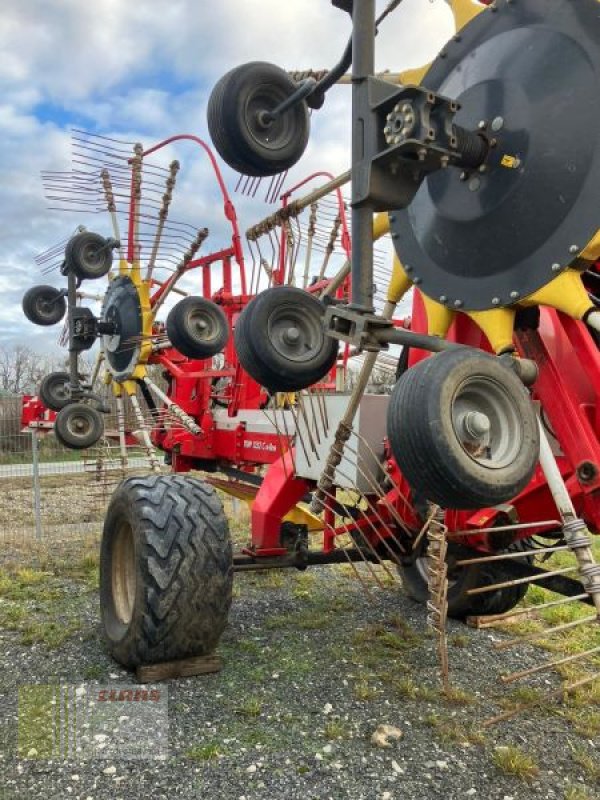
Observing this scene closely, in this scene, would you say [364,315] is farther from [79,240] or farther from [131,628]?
[79,240]

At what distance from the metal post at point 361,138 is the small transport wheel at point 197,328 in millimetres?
4264

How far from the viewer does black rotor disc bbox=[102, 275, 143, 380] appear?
24.7 feet

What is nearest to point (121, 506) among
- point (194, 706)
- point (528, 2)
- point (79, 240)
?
point (194, 706)

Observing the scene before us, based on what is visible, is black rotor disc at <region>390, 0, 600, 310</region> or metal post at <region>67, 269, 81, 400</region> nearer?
black rotor disc at <region>390, 0, 600, 310</region>

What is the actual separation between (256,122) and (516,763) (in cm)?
265

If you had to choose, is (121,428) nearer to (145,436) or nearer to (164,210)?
(145,436)

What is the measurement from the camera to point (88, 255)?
7.68 meters

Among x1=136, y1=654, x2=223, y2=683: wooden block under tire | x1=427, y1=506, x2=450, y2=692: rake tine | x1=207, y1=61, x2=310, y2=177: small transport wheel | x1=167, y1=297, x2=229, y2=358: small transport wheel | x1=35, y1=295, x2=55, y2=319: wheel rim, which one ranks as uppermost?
x1=35, y1=295, x2=55, y2=319: wheel rim

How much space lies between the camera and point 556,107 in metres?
2.35

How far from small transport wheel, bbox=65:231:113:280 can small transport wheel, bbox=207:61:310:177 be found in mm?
5178

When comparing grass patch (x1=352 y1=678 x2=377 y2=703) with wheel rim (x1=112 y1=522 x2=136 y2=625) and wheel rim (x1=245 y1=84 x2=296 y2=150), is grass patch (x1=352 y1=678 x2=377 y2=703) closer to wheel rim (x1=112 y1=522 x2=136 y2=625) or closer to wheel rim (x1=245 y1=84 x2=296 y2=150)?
wheel rim (x1=112 y1=522 x2=136 y2=625)

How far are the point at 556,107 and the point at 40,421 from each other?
30.2 feet

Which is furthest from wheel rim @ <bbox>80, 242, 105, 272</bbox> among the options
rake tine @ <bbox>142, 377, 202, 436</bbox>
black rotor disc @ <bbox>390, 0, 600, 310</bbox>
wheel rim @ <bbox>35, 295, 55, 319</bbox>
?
black rotor disc @ <bbox>390, 0, 600, 310</bbox>

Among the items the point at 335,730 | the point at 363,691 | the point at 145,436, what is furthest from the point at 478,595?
the point at 145,436
